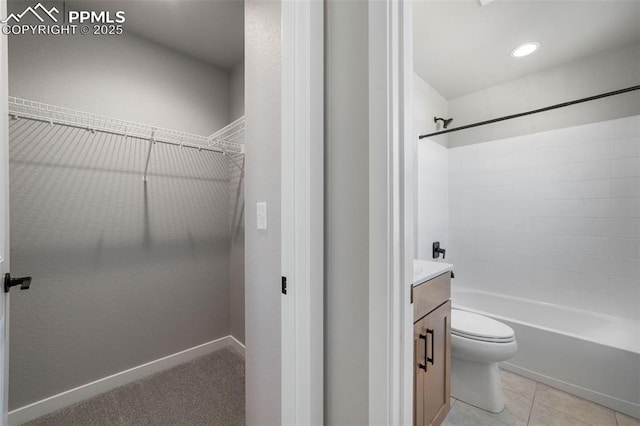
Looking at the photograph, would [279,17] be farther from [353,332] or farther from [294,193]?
[353,332]

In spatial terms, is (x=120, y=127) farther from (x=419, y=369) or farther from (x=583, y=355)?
(x=583, y=355)

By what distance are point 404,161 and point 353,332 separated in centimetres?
57

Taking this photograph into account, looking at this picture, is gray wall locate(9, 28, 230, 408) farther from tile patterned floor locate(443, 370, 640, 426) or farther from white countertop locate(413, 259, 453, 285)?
tile patterned floor locate(443, 370, 640, 426)

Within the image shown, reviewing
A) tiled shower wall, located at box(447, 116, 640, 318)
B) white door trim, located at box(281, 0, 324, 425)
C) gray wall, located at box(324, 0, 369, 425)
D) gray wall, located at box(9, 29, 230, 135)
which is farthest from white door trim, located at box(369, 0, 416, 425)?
tiled shower wall, located at box(447, 116, 640, 318)

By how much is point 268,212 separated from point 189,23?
1578 mm

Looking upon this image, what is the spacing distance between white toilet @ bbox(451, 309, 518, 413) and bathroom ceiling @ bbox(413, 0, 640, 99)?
1.95 m

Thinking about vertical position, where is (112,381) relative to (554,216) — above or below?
below

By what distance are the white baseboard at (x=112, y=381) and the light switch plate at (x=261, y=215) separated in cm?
154

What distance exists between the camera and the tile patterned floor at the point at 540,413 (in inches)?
57.6

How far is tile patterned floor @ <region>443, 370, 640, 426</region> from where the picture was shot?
1464 millimetres

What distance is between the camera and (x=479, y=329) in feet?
5.18

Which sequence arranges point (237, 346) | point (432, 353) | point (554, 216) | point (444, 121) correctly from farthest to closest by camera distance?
1. point (444, 121)
2. point (554, 216)
3. point (237, 346)
4. point (432, 353)

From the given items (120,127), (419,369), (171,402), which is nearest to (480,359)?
(419,369)

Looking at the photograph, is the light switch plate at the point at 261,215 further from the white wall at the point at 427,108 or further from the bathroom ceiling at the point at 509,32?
the white wall at the point at 427,108
